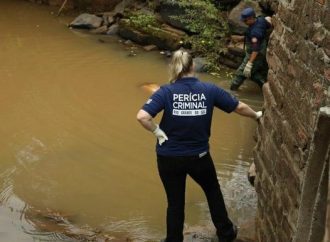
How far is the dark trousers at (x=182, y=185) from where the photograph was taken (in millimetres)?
4547

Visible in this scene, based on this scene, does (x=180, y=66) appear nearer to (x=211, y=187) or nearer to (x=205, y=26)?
(x=211, y=187)

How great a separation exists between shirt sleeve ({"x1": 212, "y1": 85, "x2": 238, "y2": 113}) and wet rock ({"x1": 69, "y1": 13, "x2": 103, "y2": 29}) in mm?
9409

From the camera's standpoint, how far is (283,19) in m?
4.14

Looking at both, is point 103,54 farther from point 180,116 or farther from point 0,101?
point 180,116

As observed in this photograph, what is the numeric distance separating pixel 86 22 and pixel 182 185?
9578 mm

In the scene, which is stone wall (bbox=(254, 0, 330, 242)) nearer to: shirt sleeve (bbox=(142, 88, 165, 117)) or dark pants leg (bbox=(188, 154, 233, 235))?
dark pants leg (bbox=(188, 154, 233, 235))

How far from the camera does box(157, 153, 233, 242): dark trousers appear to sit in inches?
179

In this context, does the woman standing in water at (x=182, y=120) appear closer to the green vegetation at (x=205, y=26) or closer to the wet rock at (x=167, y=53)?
the green vegetation at (x=205, y=26)

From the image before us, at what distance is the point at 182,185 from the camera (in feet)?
15.3

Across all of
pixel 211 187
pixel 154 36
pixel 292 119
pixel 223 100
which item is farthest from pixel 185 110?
pixel 154 36

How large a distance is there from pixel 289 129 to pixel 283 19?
882 millimetres

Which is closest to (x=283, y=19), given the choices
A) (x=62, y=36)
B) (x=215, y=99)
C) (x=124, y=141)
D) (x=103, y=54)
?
(x=215, y=99)

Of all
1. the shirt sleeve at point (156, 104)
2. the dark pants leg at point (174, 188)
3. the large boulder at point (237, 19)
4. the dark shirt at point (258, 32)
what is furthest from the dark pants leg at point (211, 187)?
the large boulder at point (237, 19)

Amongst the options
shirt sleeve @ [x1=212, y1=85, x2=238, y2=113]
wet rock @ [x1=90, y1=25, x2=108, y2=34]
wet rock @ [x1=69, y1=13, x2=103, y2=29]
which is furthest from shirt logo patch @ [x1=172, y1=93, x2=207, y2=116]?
wet rock @ [x1=69, y1=13, x2=103, y2=29]
